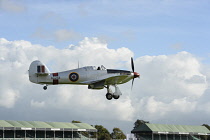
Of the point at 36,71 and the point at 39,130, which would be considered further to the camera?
the point at 39,130

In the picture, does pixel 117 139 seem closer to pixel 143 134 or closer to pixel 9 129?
pixel 143 134

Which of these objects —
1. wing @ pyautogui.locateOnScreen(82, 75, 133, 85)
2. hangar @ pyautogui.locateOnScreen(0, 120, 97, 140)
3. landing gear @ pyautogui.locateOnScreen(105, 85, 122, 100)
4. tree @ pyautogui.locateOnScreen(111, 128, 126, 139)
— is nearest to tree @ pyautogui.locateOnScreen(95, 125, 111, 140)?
tree @ pyautogui.locateOnScreen(111, 128, 126, 139)

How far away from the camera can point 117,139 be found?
144 metres

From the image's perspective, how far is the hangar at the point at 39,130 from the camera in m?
86.9

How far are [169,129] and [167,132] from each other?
262 cm

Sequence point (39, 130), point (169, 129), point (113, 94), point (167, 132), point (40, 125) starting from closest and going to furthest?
point (113, 94) → point (40, 125) → point (39, 130) → point (167, 132) → point (169, 129)

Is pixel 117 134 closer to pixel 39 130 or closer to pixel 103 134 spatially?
pixel 103 134

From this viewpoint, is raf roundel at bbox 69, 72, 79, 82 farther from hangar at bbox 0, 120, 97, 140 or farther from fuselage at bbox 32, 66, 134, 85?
hangar at bbox 0, 120, 97, 140

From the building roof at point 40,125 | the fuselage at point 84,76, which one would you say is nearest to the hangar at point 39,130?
the building roof at point 40,125

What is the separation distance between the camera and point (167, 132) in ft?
404

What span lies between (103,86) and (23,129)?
3599 cm

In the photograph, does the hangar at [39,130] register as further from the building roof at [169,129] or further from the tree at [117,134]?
the tree at [117,134]

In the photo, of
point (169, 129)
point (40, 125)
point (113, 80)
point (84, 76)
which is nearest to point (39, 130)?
point (40, 125)

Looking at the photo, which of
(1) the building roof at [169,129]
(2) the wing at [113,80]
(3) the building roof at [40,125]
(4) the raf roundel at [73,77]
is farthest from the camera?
(1) the building roof at [169,129]
